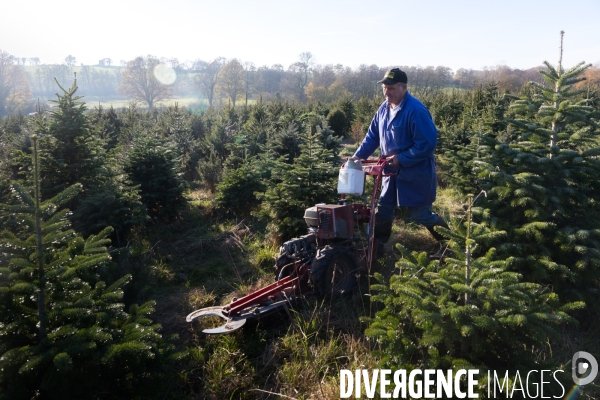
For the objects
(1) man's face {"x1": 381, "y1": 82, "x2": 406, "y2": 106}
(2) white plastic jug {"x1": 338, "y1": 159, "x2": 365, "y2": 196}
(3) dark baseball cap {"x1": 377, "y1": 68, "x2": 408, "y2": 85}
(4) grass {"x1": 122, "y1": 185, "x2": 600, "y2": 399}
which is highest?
(3) dark baseball cap {"x1": 377, "y1": 68, "x2": 408, "y2": 85}

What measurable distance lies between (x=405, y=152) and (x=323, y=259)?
1486 millimetres

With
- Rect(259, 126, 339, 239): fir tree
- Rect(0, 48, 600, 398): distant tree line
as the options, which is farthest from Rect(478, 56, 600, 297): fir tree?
Rect(259, 126, 339, 239): fir tree

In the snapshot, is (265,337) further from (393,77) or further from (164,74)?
(164,74)

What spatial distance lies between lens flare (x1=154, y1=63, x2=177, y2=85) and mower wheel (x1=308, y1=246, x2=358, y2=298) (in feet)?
226

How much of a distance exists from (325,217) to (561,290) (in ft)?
7.54

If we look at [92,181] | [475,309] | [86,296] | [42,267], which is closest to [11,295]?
[42,267]

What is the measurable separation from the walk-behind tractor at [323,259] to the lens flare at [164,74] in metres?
68.5

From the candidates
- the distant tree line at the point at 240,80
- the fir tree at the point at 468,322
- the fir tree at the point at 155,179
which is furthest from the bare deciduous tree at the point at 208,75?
the fir tree at the point at 468,322

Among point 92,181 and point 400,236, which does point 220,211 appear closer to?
point 92,181

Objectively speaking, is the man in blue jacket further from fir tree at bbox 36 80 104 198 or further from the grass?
fir tree at bbox 36 80 104 198

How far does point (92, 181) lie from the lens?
6547 millimetres

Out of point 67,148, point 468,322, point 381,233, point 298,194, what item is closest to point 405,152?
point 381,233

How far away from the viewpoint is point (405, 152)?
4.41 m

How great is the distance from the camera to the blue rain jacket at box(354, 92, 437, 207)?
4.39m
